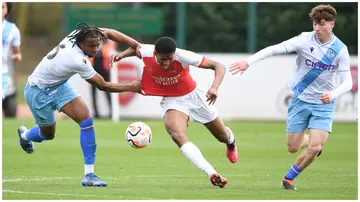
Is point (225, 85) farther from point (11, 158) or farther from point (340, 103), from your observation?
point (11, 158)

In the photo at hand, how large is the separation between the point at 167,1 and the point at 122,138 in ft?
26.4

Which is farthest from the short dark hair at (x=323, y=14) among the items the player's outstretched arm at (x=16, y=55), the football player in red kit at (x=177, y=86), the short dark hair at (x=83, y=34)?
the player's outstretched arm at (x=16, y=55)

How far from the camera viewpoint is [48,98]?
12.4 meters

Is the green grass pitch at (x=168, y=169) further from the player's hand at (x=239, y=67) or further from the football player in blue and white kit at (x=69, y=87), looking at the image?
the player's hand at (x=239, y=67)

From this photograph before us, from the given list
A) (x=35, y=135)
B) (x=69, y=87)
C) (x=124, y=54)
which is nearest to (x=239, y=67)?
(x=124, y=54)

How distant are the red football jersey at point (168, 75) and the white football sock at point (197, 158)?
3.00ft

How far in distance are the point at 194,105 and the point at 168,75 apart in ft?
1.83

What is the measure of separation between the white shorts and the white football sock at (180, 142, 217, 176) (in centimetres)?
71

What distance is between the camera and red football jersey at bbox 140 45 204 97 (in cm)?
1198

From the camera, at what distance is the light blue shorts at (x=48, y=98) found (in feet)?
40.2

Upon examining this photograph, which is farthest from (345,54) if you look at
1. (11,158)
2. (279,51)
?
(11,158)

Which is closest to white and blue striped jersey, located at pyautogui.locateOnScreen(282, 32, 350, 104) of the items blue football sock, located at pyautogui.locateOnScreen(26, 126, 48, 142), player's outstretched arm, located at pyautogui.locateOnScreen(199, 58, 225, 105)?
player's outstretched arm, located at pyautogui.locateOnScreen(199, 58, 225, 105)

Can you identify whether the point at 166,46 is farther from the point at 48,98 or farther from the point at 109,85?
the point at 48,98

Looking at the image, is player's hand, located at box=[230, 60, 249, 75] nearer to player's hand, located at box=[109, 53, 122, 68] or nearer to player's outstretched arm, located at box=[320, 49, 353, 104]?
player's outstretched arm, located at box=[320, 49, 353, 104]
